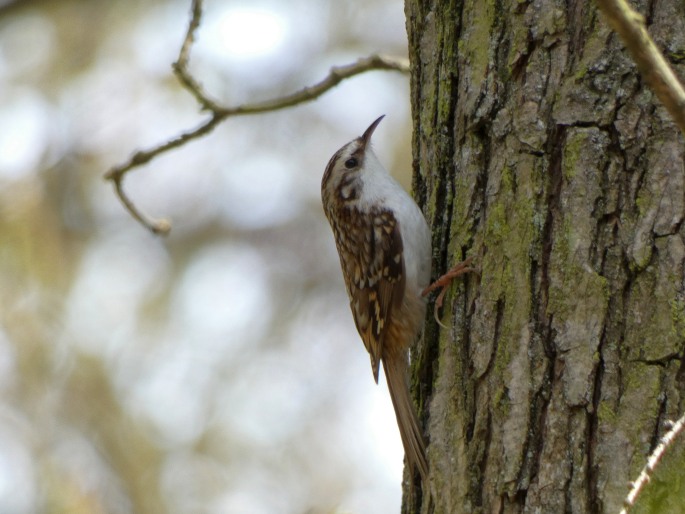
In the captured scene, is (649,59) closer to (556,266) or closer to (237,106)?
(556,266)

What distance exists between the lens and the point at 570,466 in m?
1.74

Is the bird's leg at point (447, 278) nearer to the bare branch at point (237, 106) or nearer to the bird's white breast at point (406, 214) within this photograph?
the bird's white breast at point (406, 214)

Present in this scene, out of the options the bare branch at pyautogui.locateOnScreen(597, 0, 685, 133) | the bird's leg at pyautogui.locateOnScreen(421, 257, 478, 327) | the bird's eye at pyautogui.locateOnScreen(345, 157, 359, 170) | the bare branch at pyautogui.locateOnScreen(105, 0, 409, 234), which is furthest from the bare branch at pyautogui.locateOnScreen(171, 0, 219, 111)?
the bare branch at pyautogui.locateOnScreen(597, 0, 685, 133)

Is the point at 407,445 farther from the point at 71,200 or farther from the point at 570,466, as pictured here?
the point at 71,200

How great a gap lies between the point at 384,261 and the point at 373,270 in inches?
3.7

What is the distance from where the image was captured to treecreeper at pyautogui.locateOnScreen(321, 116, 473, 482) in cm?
254

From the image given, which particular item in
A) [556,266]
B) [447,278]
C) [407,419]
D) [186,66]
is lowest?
[407,419]

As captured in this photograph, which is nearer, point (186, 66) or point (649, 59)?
point (649, 59)

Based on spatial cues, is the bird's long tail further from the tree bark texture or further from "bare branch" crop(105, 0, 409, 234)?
"bare branch" crop(105, 0, 409, 234)

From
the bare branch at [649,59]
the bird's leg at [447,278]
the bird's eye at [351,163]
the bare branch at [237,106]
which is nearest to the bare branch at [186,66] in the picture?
the bare branch at [237,106]

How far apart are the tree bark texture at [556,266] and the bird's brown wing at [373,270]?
2.42ft

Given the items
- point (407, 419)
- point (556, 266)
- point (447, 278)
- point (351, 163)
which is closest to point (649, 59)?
point (556, 266)

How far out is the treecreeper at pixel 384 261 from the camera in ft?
8.34

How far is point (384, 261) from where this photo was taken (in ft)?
10.2
